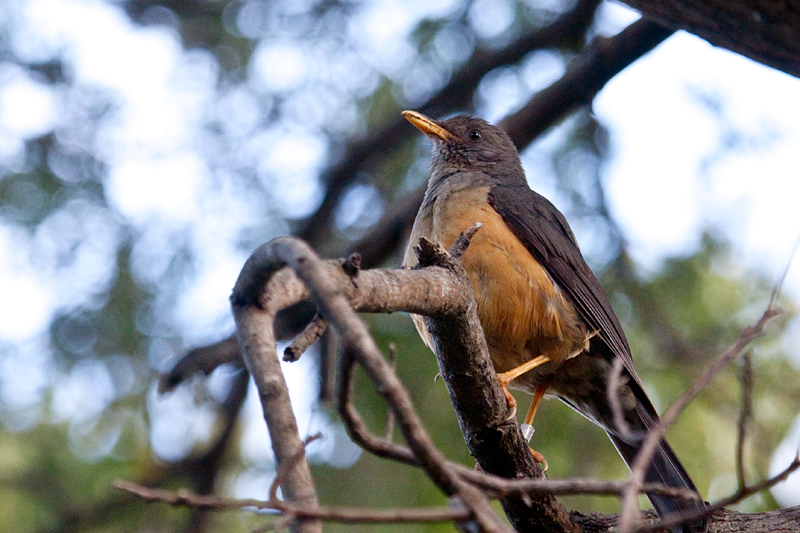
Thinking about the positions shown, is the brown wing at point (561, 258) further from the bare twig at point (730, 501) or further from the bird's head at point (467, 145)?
the bare twig at point (730, 501)

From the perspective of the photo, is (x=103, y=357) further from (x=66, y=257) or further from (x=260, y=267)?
(x=260, y=267)

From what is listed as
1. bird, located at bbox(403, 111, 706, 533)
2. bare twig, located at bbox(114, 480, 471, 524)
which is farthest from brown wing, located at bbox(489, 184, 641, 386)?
bare twig, located at bbox(114, 480, 471, 524)

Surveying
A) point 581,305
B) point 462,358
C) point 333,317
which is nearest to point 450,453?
point 581,305

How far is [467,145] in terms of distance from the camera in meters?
5.22

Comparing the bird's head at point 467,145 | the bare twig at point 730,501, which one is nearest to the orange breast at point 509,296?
the bird's head at point 467,145

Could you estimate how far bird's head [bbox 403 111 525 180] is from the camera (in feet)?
16.8

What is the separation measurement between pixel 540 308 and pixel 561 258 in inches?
17.9

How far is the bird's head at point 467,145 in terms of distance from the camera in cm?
511

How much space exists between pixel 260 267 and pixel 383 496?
12.5ft

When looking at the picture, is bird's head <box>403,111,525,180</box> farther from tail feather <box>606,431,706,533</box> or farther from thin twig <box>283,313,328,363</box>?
Result: thin twig <box>283,313,328,363</box>

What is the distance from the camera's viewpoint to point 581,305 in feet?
13.1

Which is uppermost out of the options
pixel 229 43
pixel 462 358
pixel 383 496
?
pixel 229 43

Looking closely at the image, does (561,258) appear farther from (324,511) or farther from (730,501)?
(324,511)

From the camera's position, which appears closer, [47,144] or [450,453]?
[450,453]
